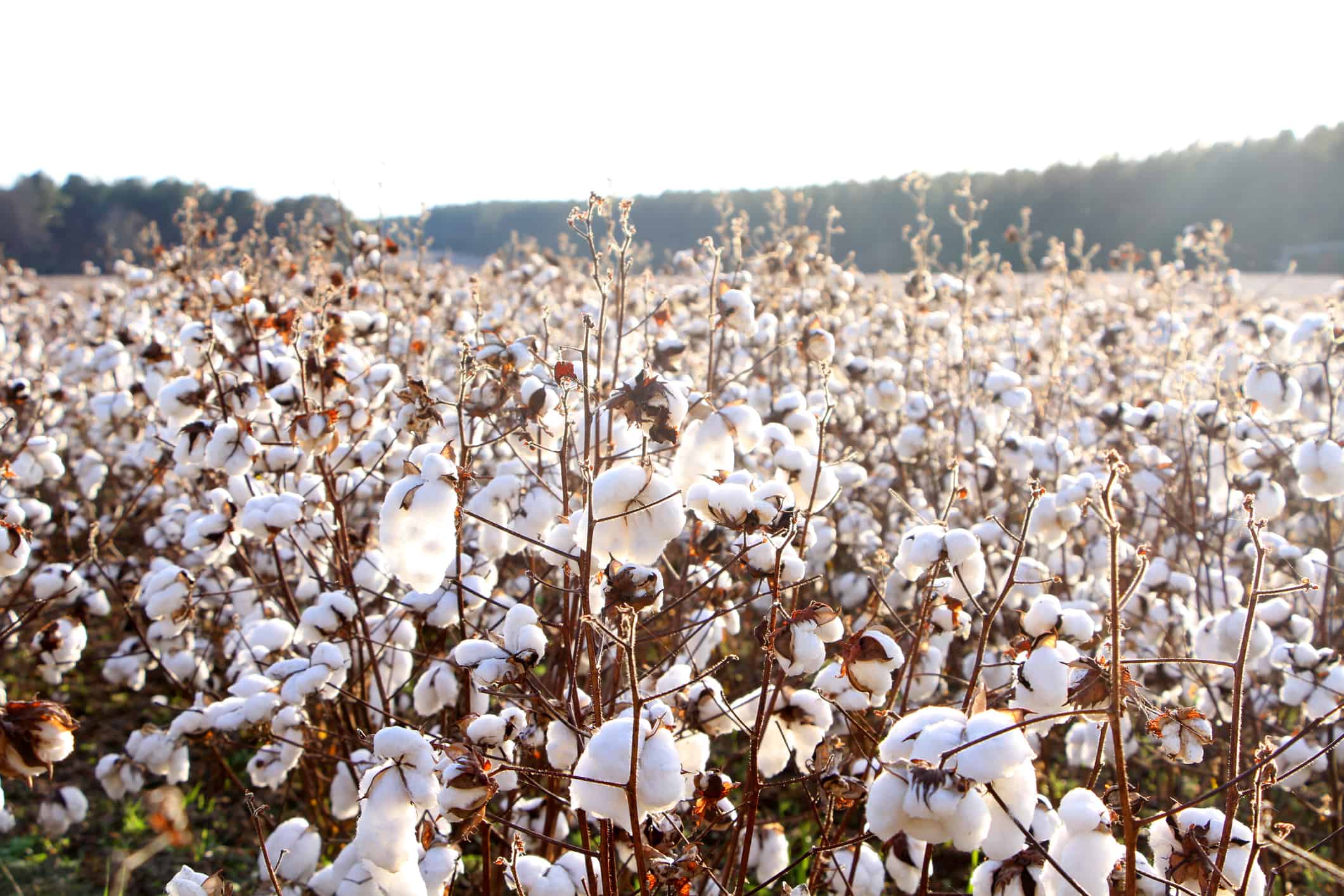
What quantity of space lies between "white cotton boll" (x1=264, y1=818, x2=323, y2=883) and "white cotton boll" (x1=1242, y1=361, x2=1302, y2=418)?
8.70 feet

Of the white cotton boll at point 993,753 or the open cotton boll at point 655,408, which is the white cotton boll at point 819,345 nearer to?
the open cotton boll at point 655,408

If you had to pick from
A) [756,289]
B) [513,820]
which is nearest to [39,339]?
A: [756,289]

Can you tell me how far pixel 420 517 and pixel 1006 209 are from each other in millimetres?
32200

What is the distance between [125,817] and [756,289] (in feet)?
13.5

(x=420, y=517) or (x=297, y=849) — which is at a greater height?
(x=420, y=517)

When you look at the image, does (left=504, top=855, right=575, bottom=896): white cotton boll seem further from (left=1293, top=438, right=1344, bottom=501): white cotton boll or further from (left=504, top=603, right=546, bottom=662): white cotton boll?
(left=1293, top=438, right=1344, bottom=501): white cotton boll

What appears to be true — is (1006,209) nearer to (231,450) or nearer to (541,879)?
(231,450)

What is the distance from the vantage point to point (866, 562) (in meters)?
3.75

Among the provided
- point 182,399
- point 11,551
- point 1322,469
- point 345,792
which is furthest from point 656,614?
point 1322,469

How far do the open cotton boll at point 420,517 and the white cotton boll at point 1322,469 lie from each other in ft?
7.10

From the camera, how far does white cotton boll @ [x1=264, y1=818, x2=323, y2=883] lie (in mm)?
2002

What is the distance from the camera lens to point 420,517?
142 cm

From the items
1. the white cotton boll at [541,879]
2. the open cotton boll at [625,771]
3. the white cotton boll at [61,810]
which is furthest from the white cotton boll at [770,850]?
the white cotton boll at [61,810]

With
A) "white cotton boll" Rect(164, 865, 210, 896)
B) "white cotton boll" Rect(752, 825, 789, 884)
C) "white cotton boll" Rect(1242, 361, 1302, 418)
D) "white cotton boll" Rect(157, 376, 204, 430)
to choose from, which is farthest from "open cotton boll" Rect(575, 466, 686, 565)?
"white cotton boll" Rect(1242, 361, 1302, 418)
